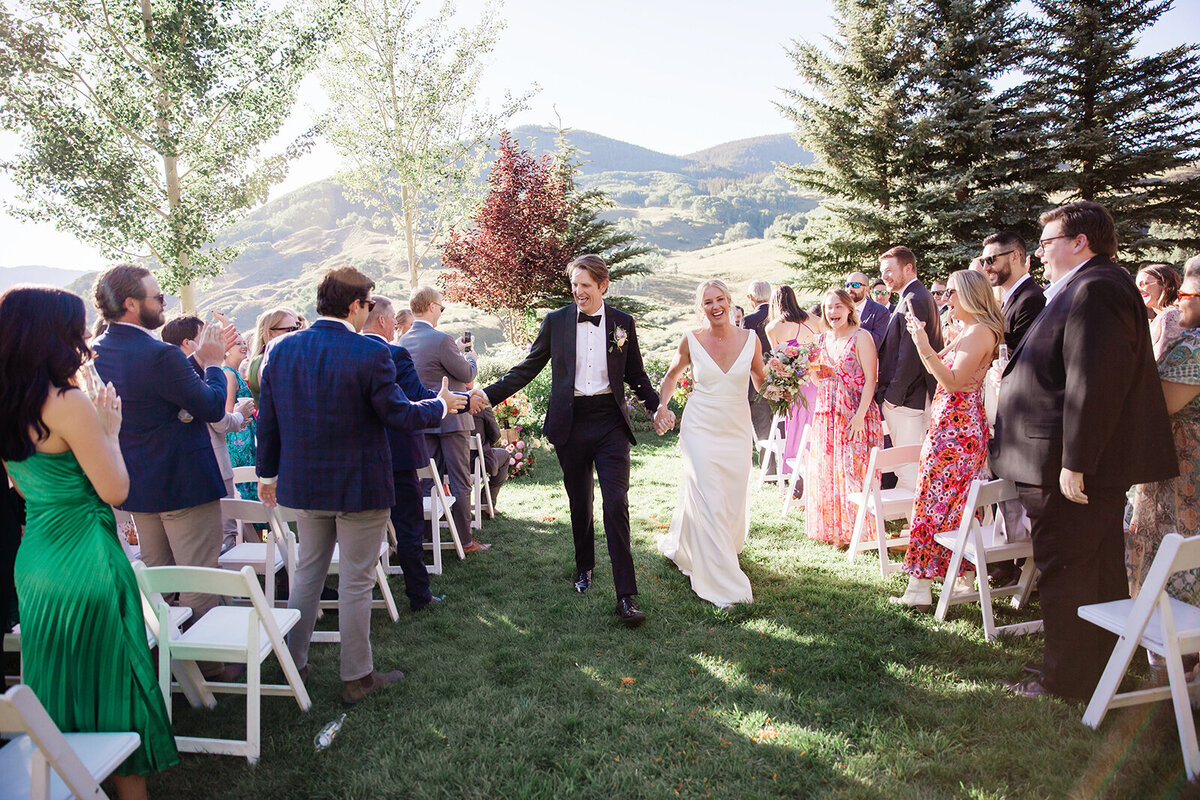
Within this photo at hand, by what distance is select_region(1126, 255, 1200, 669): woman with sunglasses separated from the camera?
334cm

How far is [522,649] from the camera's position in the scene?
4.21 m

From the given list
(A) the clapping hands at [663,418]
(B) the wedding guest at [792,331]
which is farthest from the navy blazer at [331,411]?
(B) the wedding guest at [792,331]

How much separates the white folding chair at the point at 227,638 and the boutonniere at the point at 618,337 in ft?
8.69

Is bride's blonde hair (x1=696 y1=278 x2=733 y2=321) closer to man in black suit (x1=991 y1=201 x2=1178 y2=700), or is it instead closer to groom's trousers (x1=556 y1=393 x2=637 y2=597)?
groom's trousers (x1=556 y1=393 x2=637 y2=597)

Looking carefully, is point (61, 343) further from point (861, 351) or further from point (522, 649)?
point (861, 351)

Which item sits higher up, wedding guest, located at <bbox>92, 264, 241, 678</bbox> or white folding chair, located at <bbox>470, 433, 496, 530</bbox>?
Answer: wedding guest, located at <bbox>92, 264, 241, 678</bbox>

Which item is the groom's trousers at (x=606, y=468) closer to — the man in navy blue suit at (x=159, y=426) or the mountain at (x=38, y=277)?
the man in navy blue suit at (x=159, y=426)

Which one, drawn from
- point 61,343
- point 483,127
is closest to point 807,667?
point 61,343

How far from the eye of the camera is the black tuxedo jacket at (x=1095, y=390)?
306 cm

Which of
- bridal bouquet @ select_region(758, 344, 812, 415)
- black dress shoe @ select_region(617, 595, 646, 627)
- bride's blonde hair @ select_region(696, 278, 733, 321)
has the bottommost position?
black dress shoe @ select_region(617, 595, 646, 627)

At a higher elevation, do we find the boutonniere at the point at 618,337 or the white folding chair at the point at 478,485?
the boutonniere at the point at 618,337

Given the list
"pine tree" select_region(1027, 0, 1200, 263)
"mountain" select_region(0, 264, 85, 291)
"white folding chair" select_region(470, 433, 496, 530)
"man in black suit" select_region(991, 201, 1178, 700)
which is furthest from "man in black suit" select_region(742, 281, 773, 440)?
"pine tree" select_region(1027, 0, 1200, 263)

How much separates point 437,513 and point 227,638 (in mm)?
2583

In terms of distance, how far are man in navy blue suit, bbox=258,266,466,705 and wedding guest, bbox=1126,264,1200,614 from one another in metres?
3.95
